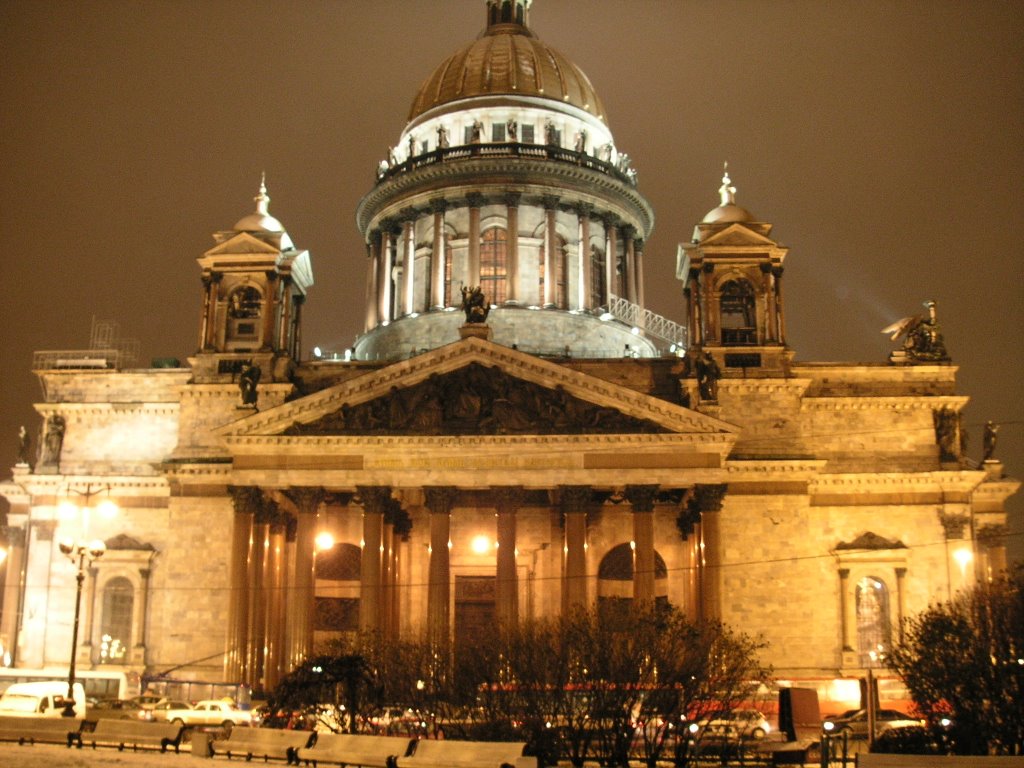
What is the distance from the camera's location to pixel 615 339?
211 feet

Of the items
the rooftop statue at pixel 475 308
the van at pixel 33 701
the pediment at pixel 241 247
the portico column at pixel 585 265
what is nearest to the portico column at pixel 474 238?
the portico column at pixel 585 265

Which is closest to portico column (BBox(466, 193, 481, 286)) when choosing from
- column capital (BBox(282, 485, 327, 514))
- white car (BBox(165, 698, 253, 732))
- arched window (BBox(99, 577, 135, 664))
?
column capital (BBox(282, 485, 327, 514))

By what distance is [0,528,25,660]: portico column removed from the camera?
51875 mm

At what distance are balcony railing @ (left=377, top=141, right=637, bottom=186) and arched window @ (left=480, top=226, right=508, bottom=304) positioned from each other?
386 centimetres

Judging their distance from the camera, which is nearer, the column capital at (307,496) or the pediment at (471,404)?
the pediment at (471,404)

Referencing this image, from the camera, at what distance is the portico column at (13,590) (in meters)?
51.9

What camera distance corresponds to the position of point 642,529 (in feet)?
148

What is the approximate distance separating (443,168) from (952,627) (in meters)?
41.4

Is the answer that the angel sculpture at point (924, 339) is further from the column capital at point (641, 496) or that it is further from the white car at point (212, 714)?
the white car at point (212, 714)

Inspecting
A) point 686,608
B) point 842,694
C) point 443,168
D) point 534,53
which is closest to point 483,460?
point 686,608

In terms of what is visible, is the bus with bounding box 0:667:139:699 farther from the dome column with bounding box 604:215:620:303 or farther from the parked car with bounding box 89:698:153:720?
the dome column with bounding box 604:215:620:303

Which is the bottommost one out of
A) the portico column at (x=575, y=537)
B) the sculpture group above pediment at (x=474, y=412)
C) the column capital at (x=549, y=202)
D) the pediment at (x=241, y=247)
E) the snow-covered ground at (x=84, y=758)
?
the snow-covered ground at (x=84, y=758)

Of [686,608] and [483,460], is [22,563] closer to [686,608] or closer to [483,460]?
[483,460]

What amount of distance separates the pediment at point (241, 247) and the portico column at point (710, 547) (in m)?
20.3
